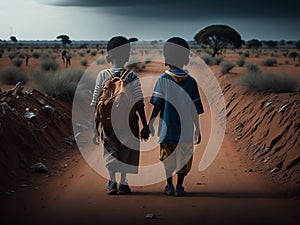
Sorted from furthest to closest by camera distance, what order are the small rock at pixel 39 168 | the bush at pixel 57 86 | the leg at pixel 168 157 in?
the bush at pixel 57 86, the small rock at pixel 39 168, the leg at pixel 168 157

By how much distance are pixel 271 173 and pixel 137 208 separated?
107 inches

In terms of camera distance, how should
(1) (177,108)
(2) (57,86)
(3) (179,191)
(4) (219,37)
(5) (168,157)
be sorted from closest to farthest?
(1) (177,108), (5) (168,157), (3) (179,191), (2) (57,86), (4) (219,37)

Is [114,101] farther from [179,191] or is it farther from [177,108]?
[179,191]

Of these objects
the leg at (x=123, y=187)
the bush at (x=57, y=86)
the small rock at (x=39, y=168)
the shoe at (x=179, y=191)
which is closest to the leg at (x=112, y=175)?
the leg at (x=123, y=187)

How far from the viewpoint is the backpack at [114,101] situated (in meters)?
5.34

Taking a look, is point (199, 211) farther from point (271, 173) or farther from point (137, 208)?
point (271, 173)

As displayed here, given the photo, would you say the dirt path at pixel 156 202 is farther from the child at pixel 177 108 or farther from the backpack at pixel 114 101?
the backpack at pixel 114 101

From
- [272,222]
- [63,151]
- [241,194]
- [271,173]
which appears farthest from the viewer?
[63,151]

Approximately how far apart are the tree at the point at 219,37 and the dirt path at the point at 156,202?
136 feet

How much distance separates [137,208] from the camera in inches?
209

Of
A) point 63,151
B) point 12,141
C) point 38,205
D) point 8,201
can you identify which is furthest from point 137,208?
point 63,151

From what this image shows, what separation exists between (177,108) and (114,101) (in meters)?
0.87

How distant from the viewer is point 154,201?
18.3 feet

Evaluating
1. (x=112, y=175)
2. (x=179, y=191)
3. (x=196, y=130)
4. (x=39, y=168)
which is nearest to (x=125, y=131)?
(x=112, y=175)
